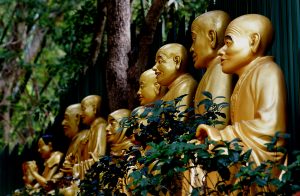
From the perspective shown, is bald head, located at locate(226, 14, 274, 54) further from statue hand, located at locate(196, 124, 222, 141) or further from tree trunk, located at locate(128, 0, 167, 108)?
tree trunk, located at locate(128, 0, 167, 108)

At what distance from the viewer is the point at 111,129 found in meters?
8.93

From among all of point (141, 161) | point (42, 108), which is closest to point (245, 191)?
point (141, 161)

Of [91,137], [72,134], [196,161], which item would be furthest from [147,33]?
[196,161]

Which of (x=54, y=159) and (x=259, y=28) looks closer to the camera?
(x=259, y=28)

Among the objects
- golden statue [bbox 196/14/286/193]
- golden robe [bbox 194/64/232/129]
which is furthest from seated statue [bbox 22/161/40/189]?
golden statue [bbox 196/14/286/193]

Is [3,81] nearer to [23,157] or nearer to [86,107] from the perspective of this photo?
[23,157]

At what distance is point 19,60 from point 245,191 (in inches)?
391

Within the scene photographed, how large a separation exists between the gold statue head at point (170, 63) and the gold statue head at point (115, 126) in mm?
1095

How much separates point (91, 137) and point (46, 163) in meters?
1.41

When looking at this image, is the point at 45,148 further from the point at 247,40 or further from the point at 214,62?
the point at 247,40

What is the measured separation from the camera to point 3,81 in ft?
49.0

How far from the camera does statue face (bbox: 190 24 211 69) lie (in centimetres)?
721

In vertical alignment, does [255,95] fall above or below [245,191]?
above

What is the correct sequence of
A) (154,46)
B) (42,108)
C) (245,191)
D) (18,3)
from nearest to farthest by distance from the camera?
(245,191), (154,46), (42,108), (18,3)
